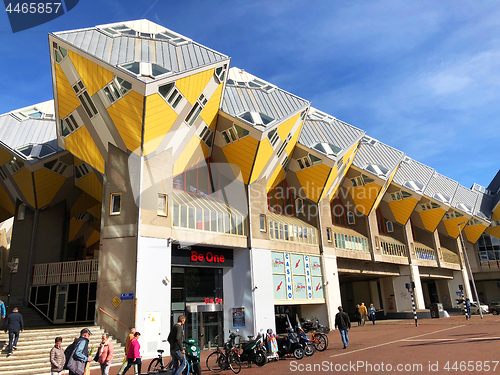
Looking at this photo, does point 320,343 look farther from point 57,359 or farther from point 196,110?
point 196,110

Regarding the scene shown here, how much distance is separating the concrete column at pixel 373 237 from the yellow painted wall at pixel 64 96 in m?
25.7

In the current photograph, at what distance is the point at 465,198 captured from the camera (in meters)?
48.0

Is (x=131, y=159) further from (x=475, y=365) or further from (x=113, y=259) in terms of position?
(x=475, y=365)

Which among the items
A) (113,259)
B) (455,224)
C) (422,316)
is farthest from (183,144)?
(455,224)

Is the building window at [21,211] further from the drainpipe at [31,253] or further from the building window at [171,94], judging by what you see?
the building window at [171,94]

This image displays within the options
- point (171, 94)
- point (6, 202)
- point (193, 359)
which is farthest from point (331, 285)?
point (6, 202)

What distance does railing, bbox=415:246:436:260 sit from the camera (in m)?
39.8

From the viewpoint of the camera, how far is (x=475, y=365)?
9297mm

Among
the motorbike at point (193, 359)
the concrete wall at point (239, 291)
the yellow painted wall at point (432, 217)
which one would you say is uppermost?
the yellow painted wall at point (432, 217)

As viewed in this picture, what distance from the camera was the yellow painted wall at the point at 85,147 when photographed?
19906 mm

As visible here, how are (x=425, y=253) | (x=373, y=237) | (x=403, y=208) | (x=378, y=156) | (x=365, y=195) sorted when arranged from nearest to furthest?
(x=365, y=195)
(x=373, y=237)
(x=378, y=156)
(x=403, y=208)
(x=425, y=253)

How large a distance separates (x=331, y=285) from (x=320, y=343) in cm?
1354

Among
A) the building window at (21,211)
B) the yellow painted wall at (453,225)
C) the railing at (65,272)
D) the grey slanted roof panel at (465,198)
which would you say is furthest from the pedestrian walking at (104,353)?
the yellow painted wall at (453,225)

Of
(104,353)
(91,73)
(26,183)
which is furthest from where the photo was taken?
(26,183)
